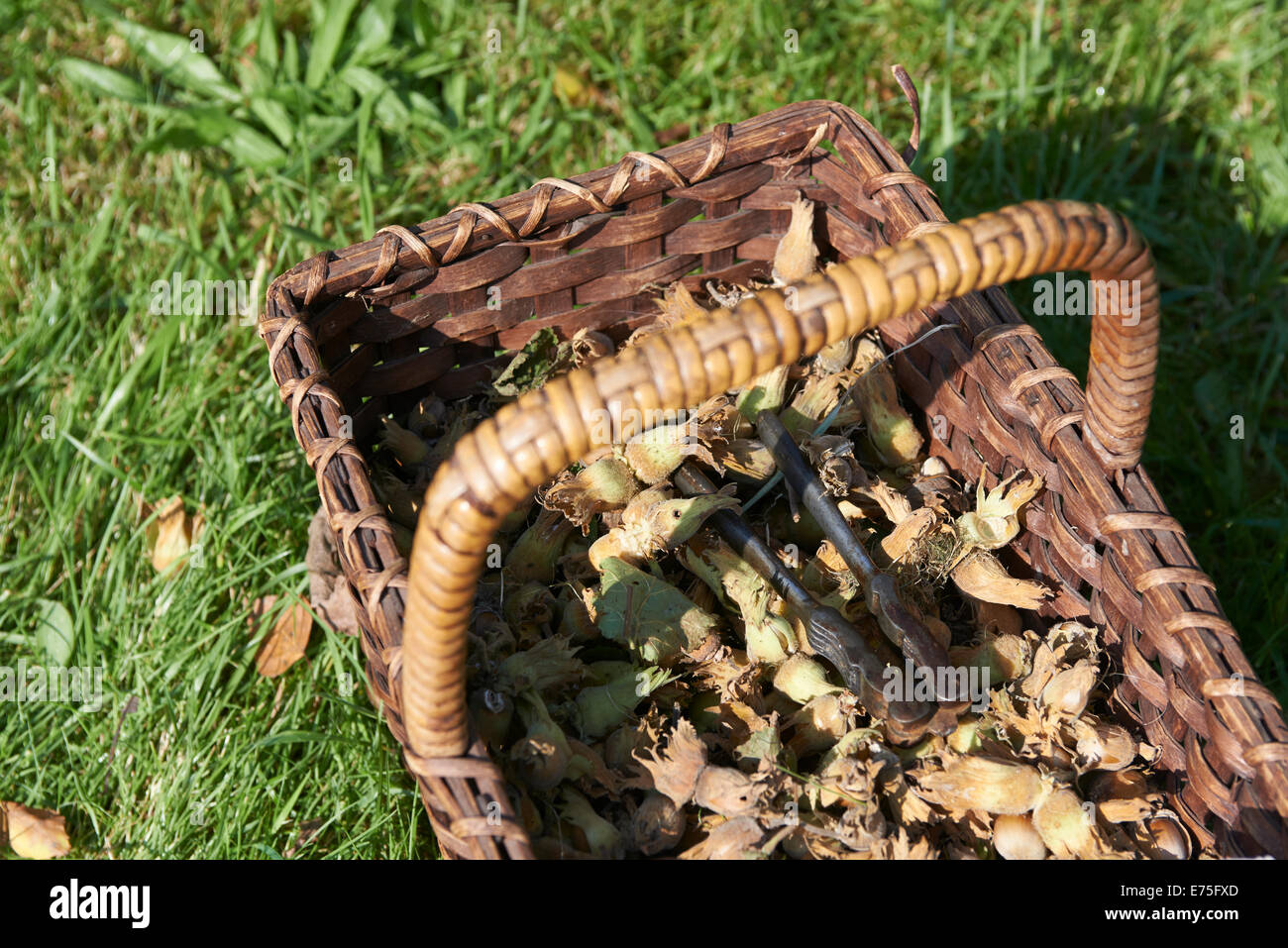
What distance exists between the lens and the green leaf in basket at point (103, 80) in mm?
3420

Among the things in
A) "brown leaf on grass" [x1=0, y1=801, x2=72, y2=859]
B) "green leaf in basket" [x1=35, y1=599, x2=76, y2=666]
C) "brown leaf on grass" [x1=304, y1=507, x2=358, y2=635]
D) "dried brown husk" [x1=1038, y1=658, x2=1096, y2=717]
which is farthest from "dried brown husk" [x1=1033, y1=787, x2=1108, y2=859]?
"green leaf in basket" [x1=35, y1=599, x2=76, y2=666]

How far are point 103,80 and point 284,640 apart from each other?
77.7 inches

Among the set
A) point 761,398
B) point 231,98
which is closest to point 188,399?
point 231,98

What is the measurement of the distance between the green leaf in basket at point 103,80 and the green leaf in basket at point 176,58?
0.10 meters

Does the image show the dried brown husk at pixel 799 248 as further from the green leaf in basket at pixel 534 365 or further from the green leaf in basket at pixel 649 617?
the green leaf in basket at pixel 649 617

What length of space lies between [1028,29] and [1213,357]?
1297 millimetres

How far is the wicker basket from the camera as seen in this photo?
1.44 m

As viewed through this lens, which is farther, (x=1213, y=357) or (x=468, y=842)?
(x=1213, y=357)

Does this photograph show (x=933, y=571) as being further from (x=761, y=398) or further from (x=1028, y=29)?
(x=1028, y=29)

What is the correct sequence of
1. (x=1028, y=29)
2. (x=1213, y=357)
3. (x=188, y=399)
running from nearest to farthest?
(x=188, y=399)
(x=1213, y=357)
(x=1028, y=29)

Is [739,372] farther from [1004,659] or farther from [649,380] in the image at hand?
[1004,659]

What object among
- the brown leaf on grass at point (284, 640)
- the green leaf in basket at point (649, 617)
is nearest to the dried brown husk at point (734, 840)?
the green leaf in basket at point (649, 617)

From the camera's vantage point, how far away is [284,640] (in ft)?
8.54

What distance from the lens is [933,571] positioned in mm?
2148
